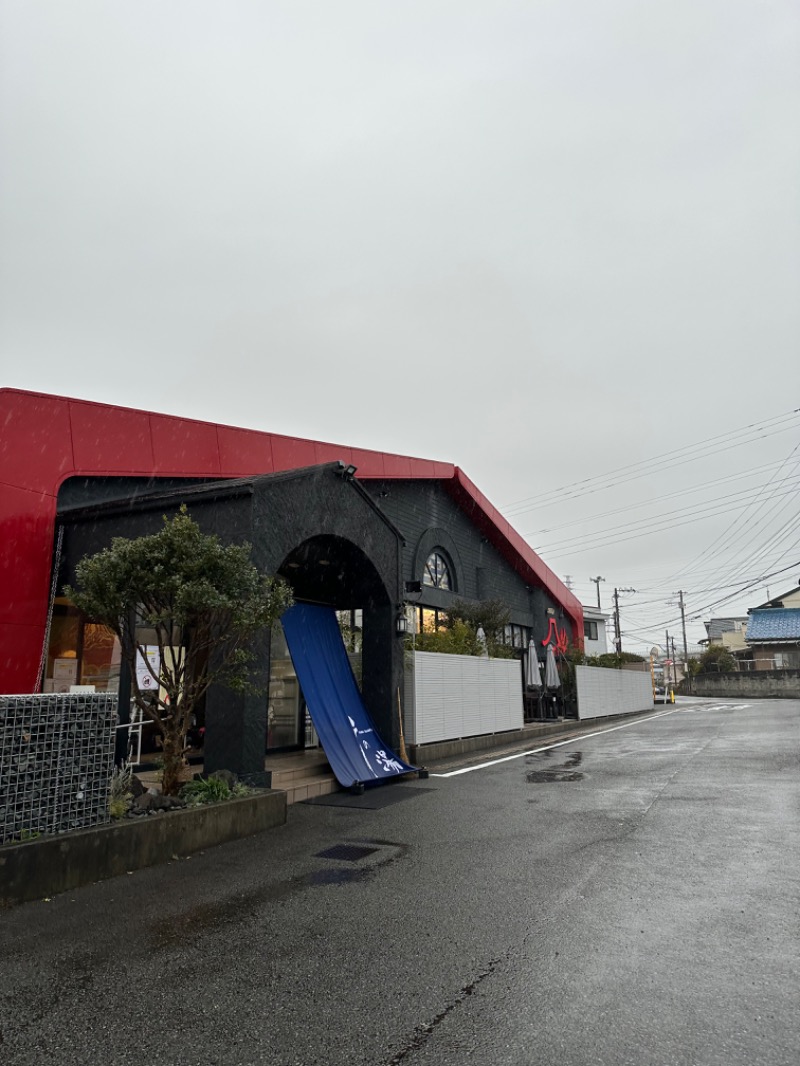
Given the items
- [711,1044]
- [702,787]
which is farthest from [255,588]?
[702,787]

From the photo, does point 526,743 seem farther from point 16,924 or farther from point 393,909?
point 16,924

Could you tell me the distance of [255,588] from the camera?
679 cm

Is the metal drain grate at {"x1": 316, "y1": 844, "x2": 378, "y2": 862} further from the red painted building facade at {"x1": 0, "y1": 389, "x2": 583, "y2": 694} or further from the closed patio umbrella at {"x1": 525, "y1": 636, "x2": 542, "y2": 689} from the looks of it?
the closed patio umbrella at {"x1": 525, "y1": 636, "x2": 542, "y2": 689}

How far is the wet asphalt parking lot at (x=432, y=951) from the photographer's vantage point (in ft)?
8.96

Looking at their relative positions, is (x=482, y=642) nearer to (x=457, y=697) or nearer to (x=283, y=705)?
(x=457, y=697)

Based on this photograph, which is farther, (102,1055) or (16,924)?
Answer: (16,924)

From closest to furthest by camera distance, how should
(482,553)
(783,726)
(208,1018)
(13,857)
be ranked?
(208,1018) < (13,857) < (783,726) < (482,553)

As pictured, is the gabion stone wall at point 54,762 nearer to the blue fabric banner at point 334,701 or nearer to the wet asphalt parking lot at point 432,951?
the wet asphalt parking lot at point 432,951

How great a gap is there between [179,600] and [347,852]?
276 centimetres

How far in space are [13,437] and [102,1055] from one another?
8077 millimetres

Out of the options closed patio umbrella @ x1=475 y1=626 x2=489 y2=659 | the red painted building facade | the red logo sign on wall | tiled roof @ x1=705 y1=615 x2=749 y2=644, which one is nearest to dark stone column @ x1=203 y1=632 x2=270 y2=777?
the red painted building facade

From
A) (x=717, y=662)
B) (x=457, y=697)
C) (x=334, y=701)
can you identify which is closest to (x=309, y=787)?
(x=334, y=701)

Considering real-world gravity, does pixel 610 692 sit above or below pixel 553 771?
above

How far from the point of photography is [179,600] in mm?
6156
